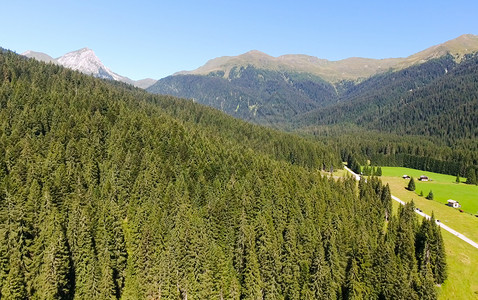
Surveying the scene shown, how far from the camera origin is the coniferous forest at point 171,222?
49.5 metres

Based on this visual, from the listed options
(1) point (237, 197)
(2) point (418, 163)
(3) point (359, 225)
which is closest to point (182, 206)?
(1) point (237, 197)

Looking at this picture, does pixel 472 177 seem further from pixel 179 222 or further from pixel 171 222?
pixel 179 222

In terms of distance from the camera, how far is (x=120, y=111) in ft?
379

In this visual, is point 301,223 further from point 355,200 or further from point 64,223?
point 64,223

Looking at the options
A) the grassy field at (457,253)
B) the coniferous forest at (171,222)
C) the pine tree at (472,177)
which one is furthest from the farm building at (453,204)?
the pine tree at (472,177)

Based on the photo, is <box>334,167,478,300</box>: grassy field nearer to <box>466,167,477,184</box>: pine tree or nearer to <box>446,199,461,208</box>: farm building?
<box>446,199,461,208</box>: farm building

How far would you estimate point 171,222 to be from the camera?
6084 cm

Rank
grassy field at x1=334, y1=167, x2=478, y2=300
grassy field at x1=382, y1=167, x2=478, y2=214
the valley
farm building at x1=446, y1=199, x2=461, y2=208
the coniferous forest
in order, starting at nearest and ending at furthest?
the coniferous forest → the valley → grassy field at x1=334, y1=167, x2=478, y2=300 → farm building at x1=446, y1=199, x2=461, y2=208 → grassy field at x1=382, y1=167, x2=478, y2=214

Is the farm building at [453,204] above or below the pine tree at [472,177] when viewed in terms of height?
below

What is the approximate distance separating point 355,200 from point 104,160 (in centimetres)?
7676

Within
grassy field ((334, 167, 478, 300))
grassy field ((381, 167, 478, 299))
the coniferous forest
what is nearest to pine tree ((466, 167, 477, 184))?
grassy field ((381, 167, 478, 299))

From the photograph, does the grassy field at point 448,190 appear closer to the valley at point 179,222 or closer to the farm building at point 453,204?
the farm building at point 453,204

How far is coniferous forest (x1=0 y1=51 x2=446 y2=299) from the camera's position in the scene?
162ft

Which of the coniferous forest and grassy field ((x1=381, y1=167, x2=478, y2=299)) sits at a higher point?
the coniferous forest
